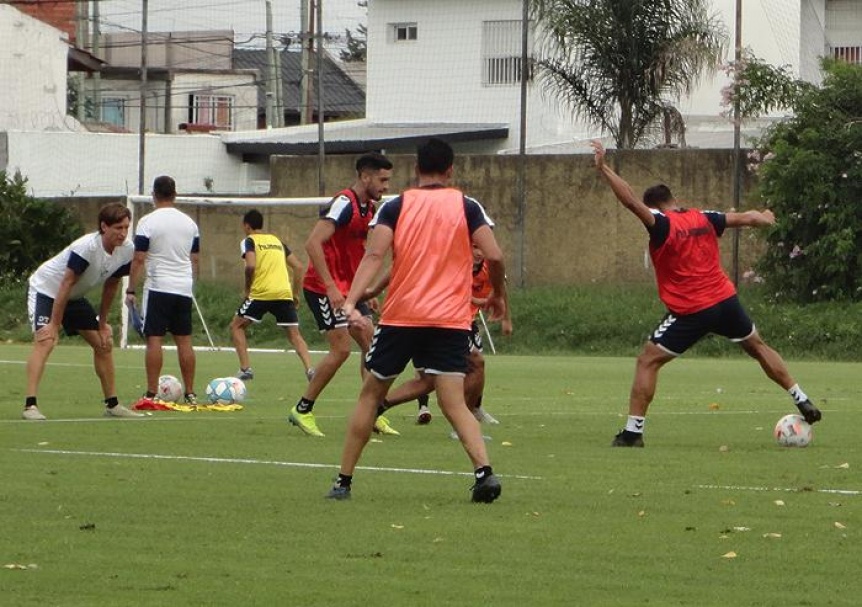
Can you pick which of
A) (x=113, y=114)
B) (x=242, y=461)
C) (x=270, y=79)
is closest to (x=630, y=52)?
(x=242, y=461)

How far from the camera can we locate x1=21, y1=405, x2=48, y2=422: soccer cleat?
49.9 feet

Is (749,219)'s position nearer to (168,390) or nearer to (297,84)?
(168,390)

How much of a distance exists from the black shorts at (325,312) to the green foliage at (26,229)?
73.5 feet

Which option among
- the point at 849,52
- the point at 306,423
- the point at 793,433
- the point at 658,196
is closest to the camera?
the point at 793,433

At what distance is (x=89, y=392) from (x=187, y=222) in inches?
128

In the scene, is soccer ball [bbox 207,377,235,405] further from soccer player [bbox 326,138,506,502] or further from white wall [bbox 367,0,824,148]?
white wall [bbox 367,0,824,148]

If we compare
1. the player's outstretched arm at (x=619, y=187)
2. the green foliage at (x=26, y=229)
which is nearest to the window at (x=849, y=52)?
the green foliage at (x=26, y=229)

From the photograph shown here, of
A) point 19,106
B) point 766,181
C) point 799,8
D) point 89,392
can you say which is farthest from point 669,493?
point 19,106

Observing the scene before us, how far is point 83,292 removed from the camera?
15000mm

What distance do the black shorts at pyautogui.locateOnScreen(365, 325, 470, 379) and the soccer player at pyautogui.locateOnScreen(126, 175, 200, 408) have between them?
6759mm

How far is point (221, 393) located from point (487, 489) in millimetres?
7818

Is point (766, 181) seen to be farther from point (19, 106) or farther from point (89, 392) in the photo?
point (19, 106)

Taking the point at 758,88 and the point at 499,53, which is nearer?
the point at 758,88

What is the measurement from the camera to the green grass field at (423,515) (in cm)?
732
